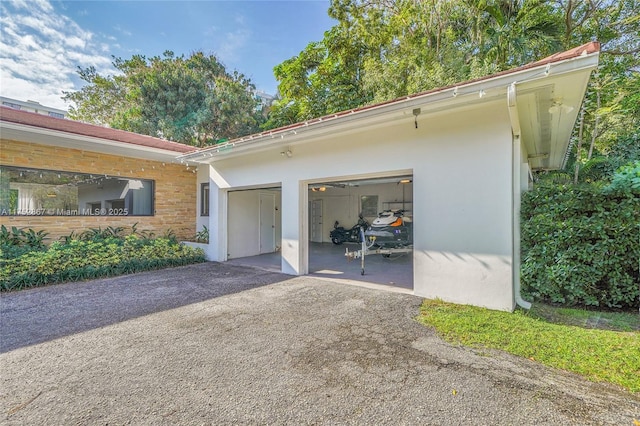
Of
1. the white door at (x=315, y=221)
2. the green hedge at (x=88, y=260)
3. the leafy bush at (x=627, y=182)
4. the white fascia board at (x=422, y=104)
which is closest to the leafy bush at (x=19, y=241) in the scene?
the green hedge at (x=88, y=260)

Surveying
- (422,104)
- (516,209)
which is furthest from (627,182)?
(422,104)

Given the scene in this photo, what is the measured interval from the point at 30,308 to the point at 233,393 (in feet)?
15.4

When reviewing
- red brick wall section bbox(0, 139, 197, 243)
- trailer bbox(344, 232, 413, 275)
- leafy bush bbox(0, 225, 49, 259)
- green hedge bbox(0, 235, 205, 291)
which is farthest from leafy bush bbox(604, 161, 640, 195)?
leafy bush bbox(0, 225, 49, 259)

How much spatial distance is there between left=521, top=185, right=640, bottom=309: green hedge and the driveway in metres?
2.19

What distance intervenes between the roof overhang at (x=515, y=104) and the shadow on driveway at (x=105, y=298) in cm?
337

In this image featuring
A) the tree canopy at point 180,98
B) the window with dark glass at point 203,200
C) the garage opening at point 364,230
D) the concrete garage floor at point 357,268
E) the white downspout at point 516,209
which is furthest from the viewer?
the tree canopy at point 180,98

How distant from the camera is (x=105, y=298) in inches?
209

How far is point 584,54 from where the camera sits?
10.2ft

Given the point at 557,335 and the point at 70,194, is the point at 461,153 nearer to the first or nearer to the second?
the point at 557,335

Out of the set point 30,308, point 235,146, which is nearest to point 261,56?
point 235,146

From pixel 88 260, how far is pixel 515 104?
925cm

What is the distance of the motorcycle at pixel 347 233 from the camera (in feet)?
43.1

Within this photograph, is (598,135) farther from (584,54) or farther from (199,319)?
(199,319)

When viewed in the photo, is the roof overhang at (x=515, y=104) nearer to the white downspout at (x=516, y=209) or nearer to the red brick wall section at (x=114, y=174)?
the white downspout at (x=516, y=209)
